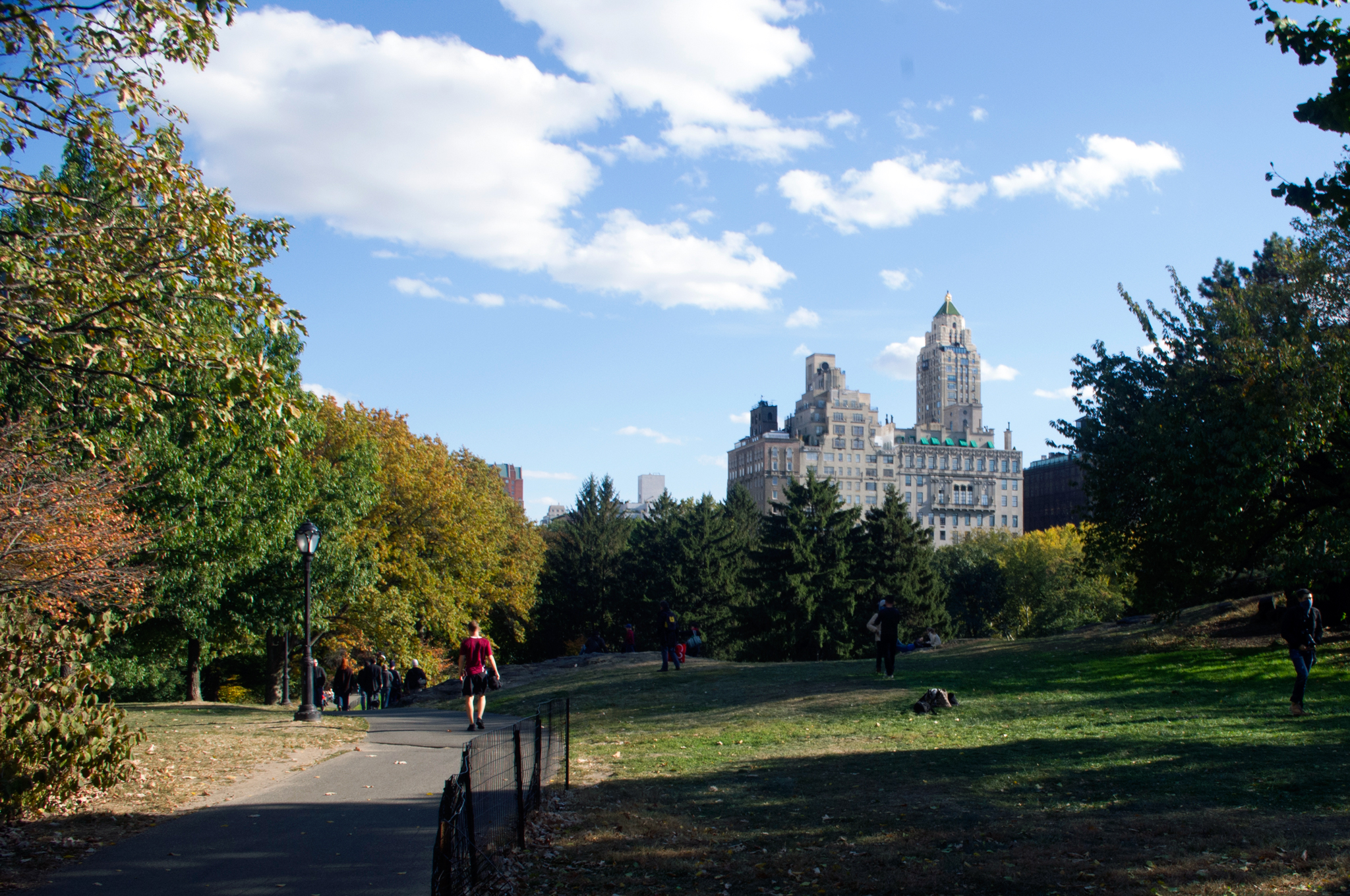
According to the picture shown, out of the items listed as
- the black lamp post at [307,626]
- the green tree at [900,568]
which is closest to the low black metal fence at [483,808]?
the black lamp post at [307,626]

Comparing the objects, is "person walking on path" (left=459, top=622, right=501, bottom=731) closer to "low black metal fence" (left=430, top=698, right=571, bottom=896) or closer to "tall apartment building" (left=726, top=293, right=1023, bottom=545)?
"low black metal fence" (left=430, top=698, right=571, bottom=896)

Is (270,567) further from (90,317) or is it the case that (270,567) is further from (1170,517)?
(1170,517)

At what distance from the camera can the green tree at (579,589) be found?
63.4 meters

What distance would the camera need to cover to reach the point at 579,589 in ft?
211

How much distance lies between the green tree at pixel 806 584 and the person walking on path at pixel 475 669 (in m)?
38.9

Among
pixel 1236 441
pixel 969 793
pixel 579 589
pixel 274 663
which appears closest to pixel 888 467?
pixel 579 589

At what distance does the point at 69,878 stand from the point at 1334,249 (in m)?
23.4

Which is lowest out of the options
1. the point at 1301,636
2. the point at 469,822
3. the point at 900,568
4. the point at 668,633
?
the point at 668,633

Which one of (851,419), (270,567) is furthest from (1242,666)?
(851,419)

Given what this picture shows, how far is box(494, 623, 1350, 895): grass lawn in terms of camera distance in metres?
6.83

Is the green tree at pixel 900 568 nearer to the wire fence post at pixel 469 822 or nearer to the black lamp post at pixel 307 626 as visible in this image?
the black lamp post at pixel 307 626

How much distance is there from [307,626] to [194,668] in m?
14.4

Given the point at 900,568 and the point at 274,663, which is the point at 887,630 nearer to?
the point at 274,663

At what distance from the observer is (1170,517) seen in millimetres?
20234
